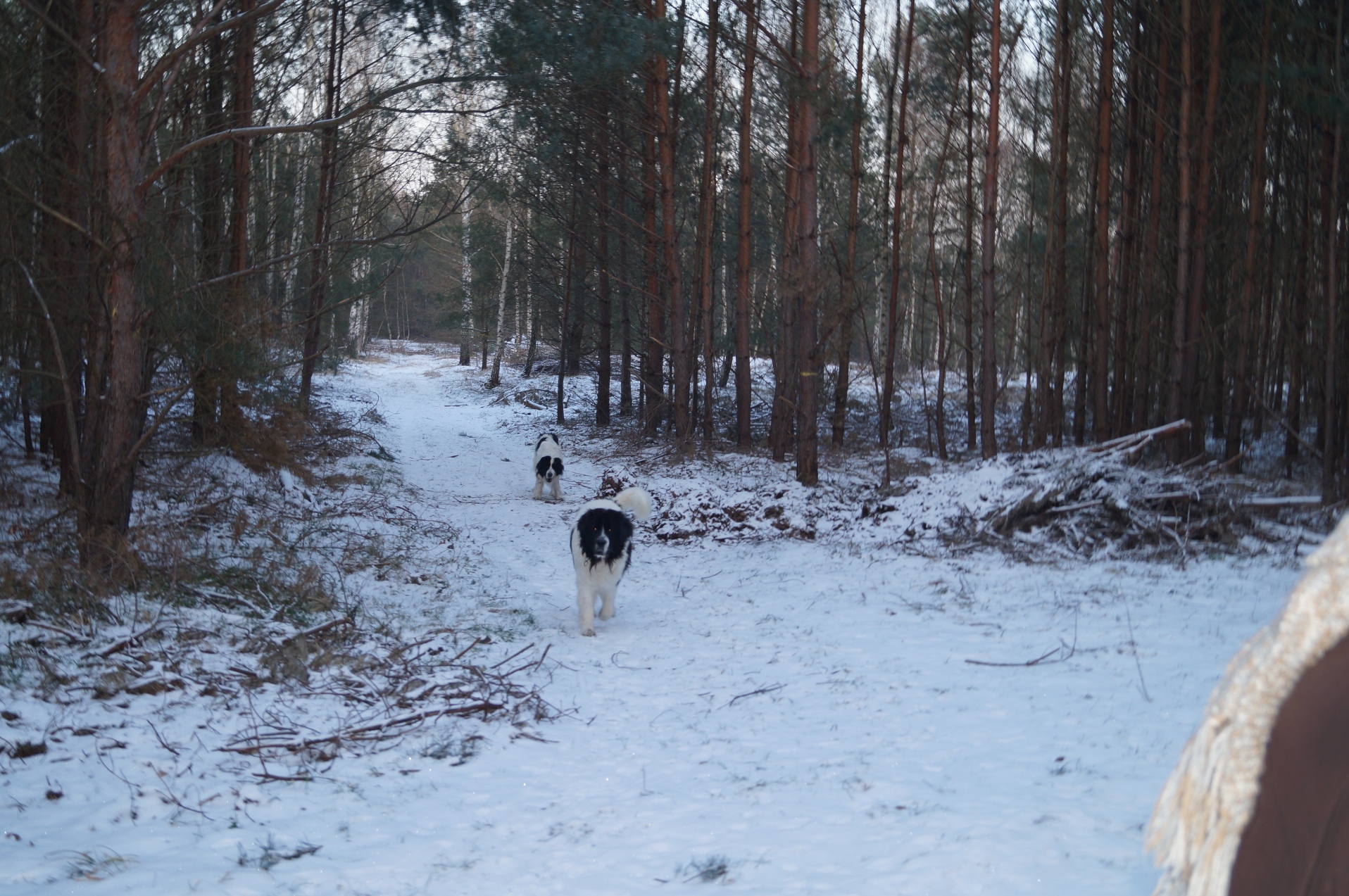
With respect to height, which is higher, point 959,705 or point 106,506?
point 106,506

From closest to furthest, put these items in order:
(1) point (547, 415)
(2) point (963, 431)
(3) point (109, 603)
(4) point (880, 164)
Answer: (3) point (109, 603), (4) point (880, 164), (2) point (963, 431), (1) point (547, 415)

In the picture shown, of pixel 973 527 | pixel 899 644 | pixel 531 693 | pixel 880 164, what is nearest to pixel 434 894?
pixel 531 693

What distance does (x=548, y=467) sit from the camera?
613 inches

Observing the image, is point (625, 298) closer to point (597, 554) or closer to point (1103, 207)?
point (1103, 207)

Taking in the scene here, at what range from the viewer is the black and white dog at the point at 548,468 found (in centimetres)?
1559

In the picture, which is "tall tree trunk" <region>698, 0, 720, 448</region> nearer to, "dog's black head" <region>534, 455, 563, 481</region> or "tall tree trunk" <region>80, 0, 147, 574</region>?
"dog's black head" <region>534, 455, 563, 481</region>

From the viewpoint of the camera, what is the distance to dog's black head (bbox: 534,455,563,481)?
15570 millimetres

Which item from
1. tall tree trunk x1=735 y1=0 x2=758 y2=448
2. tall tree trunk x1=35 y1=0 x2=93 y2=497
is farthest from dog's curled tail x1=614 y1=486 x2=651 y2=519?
tall tree trunk x1=735 y1=0 x2=758 y2=448

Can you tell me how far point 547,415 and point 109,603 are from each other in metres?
22.3

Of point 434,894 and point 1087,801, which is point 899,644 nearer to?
point 1087,801

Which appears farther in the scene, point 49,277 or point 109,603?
point 49,277

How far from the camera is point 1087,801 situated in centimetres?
420

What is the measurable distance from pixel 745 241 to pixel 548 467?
6.44m

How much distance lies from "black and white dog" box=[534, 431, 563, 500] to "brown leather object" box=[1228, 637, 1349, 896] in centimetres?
1490
